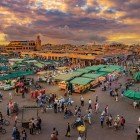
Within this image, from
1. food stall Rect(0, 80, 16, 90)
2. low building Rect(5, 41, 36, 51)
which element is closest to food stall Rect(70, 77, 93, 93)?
food stall Rect(0, 80, 16, 90)

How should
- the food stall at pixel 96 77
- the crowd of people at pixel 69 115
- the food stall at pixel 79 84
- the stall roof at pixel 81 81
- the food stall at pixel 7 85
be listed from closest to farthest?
1. the crowd of people at pixel 69 115
2. the food stall at pixel 79 84
3. the stall roof at pixel 81 81
4. the food stall at pixel 7 85
5. the food stall at pixel 96 77

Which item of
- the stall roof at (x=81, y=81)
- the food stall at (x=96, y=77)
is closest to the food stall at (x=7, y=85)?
the stall roof at (x=81, y=81)

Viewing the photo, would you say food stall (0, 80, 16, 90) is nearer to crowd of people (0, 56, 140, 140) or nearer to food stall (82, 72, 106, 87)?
crowd of people (0, 56, 140, 140)

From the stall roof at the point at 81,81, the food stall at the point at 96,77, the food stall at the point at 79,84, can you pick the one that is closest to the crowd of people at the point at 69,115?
the food stall at the point at 79,84

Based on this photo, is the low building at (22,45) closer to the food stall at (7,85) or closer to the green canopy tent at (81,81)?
the food stall at (7,85)

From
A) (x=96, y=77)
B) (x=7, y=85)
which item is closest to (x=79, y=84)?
(x=96, y=77)

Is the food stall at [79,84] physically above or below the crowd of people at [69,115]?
above

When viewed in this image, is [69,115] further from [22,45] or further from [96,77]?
[22,45]

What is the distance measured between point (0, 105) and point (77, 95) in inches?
347

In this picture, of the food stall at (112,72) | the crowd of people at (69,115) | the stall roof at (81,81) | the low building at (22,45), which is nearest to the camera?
the crowd of people at (69,115)

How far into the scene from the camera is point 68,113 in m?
23.7

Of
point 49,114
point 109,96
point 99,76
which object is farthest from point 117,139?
point 99,76

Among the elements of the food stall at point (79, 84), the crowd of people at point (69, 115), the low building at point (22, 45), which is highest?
the low building at point (22, 45)

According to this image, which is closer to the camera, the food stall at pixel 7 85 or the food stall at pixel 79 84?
the food stall at pixel 79 84
